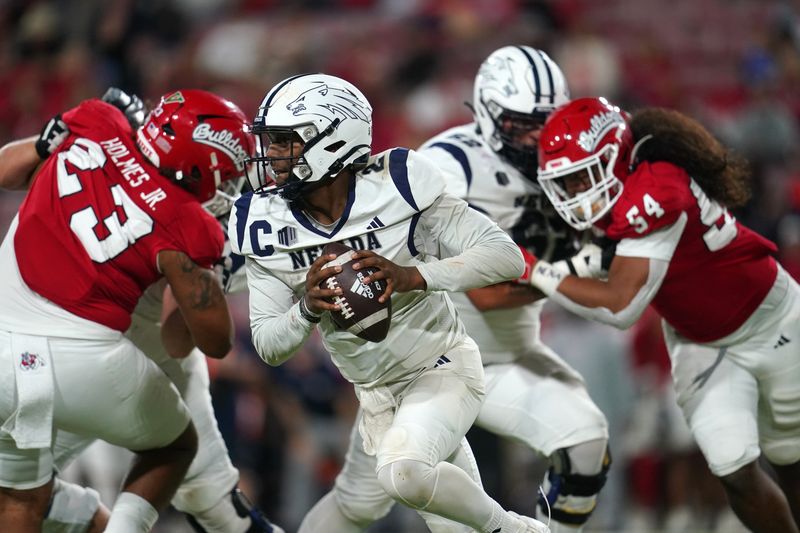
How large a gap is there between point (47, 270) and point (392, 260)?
1237mm

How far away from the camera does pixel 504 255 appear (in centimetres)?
362

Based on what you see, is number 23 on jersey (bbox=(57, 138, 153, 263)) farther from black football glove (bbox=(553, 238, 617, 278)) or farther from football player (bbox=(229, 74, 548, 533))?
black football glove (bbox=(553, 238, 617, 278))

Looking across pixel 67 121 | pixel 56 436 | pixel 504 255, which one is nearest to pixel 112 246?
pixel 67 121

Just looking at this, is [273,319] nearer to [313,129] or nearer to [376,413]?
[376,413]

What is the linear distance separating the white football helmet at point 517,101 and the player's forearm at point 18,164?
1.76 metres

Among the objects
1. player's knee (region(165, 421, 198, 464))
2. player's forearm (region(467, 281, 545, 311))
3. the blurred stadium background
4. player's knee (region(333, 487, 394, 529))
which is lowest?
the blurred stadium background

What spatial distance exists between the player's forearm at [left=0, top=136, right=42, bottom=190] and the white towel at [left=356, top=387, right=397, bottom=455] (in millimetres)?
1532

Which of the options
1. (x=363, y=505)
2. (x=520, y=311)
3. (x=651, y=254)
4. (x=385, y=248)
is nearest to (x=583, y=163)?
(x=651, y=254)

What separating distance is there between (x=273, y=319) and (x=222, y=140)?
87 centimetres

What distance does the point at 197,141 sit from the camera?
4.08 m

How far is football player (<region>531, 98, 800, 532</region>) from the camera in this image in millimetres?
4211

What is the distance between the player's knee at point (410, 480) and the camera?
344 centimetres

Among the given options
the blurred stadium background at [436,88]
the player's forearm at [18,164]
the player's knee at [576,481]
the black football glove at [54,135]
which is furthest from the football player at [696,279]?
the blurred stadium background at [436,88]

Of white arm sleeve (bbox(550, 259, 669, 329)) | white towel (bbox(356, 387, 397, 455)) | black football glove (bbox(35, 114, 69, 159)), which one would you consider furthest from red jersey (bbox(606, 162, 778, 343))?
black football glove (bbox(35, 114, 69, 159))
